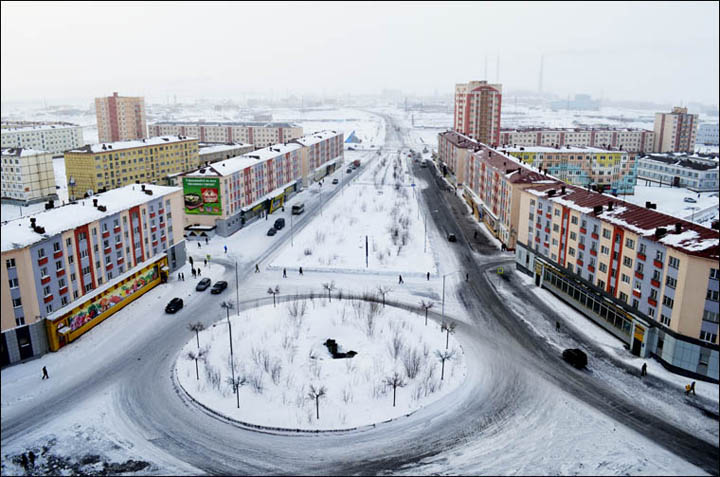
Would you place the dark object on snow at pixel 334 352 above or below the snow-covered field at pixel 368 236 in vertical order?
below

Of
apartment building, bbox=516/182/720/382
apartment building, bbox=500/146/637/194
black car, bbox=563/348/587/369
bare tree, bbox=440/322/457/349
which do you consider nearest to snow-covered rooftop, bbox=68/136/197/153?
apartment building, bbox=500/146/637/194

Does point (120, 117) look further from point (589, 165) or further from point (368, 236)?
point (589, 165)

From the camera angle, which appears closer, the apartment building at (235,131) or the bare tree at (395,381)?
the bare tree at (395,381)

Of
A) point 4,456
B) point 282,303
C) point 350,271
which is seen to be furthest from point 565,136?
point 4,456

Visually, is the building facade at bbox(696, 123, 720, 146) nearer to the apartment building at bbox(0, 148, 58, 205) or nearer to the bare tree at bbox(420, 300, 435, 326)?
the bare tree at bbox(420, 300, 435, 326)

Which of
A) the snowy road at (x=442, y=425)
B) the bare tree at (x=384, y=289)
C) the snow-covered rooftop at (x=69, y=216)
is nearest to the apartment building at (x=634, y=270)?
the snowy road at (x=442, y=425)

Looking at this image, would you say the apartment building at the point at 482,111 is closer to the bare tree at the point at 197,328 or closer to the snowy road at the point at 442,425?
the snowy road at the point at 442,425

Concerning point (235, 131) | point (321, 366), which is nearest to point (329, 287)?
point (321, 366)
